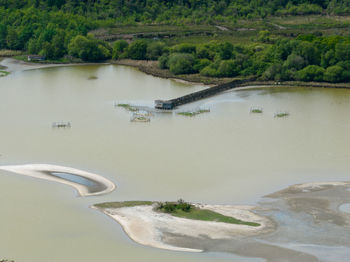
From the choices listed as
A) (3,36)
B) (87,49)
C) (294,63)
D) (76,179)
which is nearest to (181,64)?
(294,63)

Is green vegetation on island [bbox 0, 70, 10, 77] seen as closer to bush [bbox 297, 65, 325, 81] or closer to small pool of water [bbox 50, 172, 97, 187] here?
bush [bbox 297, 65, 325, 81]

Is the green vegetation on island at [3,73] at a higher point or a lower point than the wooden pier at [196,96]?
higher

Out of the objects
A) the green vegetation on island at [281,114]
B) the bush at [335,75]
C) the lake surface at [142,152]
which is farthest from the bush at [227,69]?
the green vegetation on island at [281,114]

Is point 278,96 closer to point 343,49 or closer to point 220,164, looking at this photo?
point 343,49

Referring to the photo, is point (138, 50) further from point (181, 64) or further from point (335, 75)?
point (335, 75)

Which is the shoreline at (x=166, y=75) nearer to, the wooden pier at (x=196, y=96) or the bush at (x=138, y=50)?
the bush at (x=138, y=50)

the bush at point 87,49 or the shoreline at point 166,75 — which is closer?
the shoreline at point 166,75

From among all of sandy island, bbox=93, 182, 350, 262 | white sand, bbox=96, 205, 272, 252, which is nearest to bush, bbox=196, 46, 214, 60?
sandy island, bbox=93, 182, 350, 262
